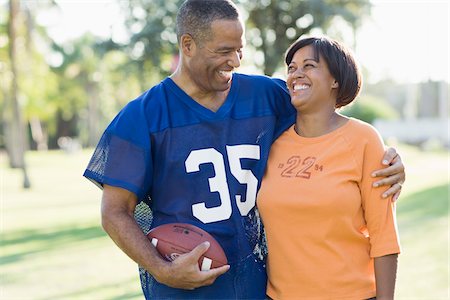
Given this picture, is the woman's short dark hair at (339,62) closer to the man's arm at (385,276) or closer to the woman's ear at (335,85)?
the woman's ear at (335,85)

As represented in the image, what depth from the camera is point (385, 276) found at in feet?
9.81

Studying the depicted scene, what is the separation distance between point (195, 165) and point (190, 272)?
49cm

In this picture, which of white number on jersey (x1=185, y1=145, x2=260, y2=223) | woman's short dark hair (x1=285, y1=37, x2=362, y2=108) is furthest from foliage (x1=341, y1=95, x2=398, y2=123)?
white number on jersey (x1=185, y1=145, x2=260, y2=223)

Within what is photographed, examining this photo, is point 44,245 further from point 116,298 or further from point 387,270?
point 387,270

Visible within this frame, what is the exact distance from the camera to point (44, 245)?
34.6 feet

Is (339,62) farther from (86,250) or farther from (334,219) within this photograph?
(86,250)

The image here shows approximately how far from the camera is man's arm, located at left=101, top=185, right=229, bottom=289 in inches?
118

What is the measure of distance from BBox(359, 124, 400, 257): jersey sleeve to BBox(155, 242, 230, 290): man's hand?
664 millimetres

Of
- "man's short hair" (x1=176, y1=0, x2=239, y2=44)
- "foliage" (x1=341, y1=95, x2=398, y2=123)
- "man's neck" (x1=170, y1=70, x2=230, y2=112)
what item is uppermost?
"man's short hair" (x1=176, y1=0, x2=239, y2=44)

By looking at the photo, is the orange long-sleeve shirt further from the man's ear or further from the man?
the man's ear

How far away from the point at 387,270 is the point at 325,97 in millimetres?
822

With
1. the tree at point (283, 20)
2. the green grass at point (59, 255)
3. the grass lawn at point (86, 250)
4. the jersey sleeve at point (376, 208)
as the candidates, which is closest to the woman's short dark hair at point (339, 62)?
the jersey sleeve at point (376, 208)

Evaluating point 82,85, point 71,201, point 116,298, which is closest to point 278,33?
point 71,201

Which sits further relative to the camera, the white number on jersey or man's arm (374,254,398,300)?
the white number on jersey
